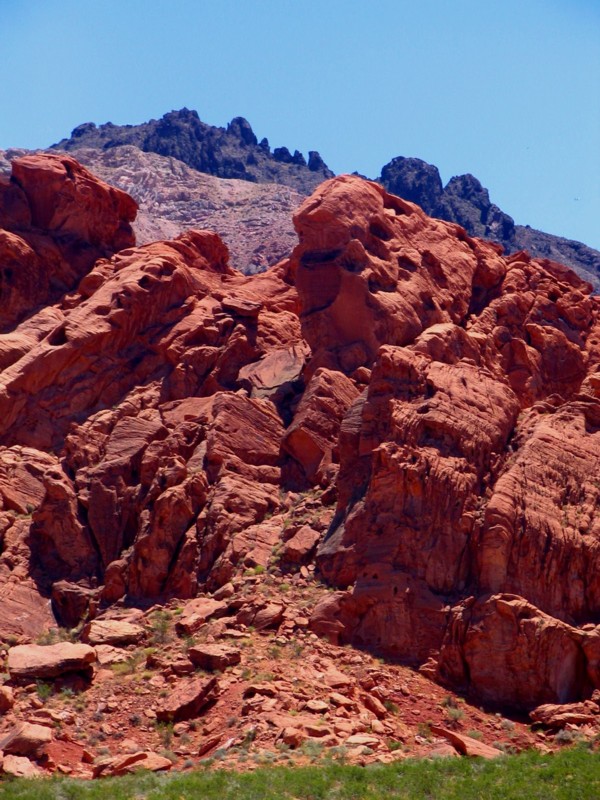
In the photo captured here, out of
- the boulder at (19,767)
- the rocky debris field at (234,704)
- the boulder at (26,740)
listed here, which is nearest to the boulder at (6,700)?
the rocky debris field at (234,704)

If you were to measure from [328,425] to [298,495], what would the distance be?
2.55 metres

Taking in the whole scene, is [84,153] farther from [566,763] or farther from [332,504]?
[566,763]

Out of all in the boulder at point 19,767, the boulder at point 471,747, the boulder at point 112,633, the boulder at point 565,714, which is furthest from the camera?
the boulder at point 112,633

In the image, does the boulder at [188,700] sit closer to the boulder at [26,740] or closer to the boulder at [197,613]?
the boulder at [26,740]

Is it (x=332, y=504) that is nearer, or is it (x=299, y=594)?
(x=299, y=594)

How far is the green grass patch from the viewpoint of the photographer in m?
23.6

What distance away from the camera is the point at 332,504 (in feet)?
121

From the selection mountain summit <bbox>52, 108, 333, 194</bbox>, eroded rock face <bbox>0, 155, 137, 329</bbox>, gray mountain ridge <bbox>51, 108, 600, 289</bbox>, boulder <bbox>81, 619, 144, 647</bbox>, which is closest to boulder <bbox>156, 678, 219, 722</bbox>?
boulder <bbox>81, 619, 144, 647</bbox>

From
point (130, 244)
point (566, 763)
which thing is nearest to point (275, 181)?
point (130, 244)

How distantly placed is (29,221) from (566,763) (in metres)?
32.8

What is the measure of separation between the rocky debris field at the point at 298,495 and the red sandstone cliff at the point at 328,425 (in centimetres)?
8

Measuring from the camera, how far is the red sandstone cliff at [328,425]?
105 ft

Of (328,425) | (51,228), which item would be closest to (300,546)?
(328,425)

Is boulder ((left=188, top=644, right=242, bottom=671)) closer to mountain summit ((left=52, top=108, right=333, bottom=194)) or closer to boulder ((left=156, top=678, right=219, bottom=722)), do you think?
boulder ((left=156, top=678, right=219, bottom=722))
